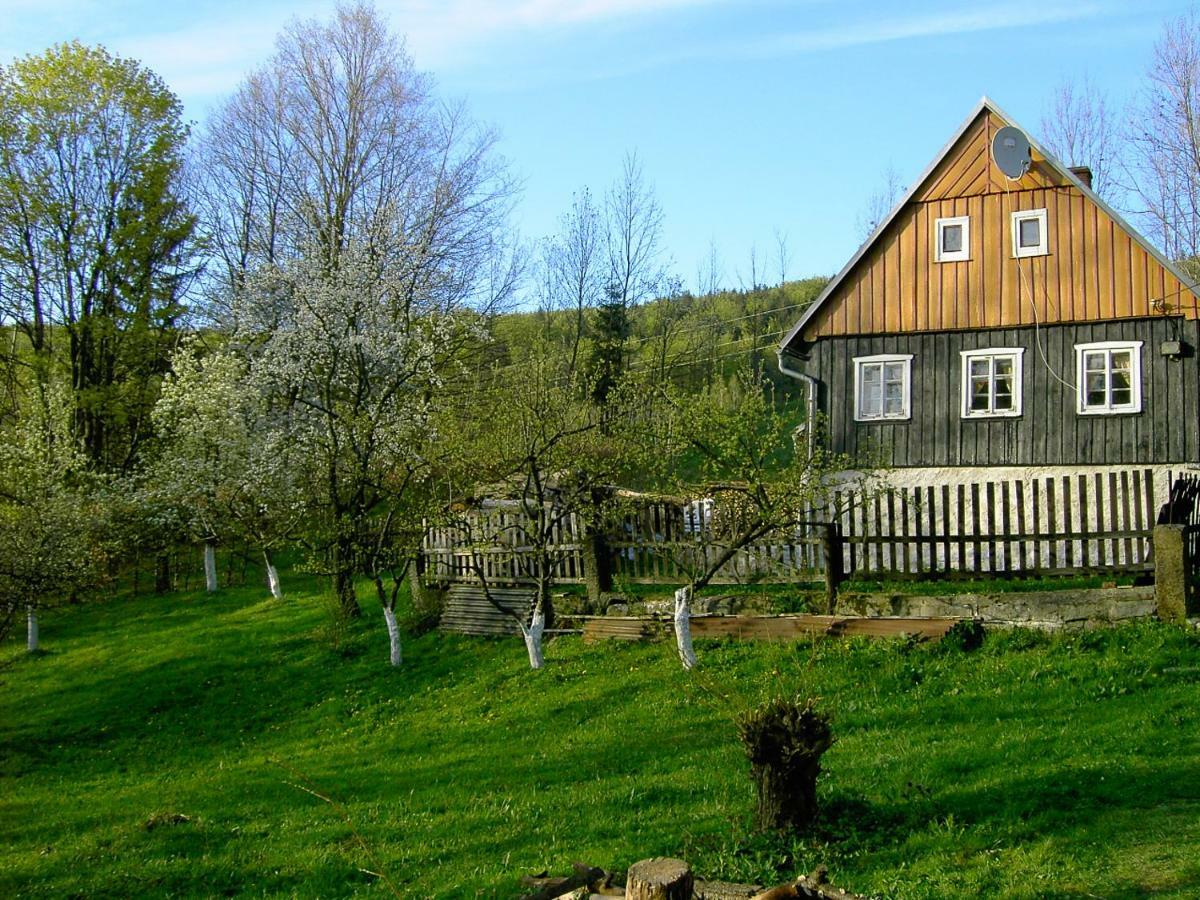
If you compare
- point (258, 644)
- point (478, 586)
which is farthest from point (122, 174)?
point (478, 586)

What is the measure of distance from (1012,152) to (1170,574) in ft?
39.3

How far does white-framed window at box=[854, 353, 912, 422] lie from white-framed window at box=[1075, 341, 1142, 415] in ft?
11.0

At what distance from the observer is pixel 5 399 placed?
36.4 metres

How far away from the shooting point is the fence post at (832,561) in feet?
46.6

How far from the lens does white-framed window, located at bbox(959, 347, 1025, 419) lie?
854 inches

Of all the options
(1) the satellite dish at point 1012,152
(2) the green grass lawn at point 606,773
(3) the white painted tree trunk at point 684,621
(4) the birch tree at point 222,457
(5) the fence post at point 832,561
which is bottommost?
(2) the green grass lawn at point 606,773

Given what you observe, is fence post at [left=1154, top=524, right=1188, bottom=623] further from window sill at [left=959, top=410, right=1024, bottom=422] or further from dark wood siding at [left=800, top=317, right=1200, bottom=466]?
window sill at [left=959, top=410, right=1024, bottom=422]

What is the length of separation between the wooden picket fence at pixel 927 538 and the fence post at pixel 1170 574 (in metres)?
0.94

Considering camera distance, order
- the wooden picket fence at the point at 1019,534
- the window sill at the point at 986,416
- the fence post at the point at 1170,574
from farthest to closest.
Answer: the window sill at the point at 986,416, the wooden picket fence at the point at 1019,534, the fence post at the point at 1170,574

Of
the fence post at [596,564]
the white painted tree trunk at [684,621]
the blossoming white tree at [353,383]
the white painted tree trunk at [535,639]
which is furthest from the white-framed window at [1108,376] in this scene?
the blossoming white tree at [353,383]

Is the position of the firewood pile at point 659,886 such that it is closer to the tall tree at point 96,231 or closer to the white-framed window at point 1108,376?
the white-framed window at point 1108,376

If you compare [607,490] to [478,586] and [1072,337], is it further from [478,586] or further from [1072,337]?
[1072,337]

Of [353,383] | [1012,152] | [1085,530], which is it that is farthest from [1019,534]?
[353,383]

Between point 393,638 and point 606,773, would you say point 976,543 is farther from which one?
point 393,638
